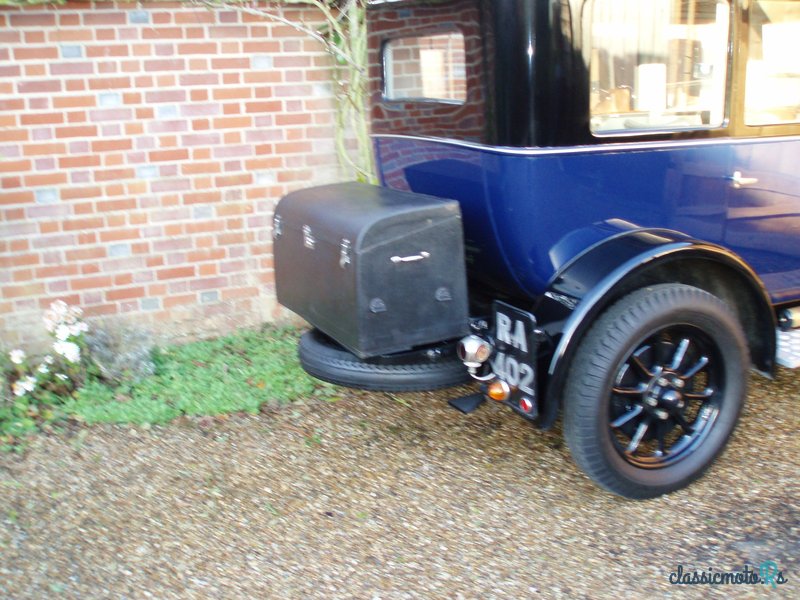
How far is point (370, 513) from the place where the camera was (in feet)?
10.1

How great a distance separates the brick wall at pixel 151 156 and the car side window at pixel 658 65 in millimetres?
2090

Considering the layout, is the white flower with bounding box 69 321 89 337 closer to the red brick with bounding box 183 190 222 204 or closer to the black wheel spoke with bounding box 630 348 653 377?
the red brick with bounding box 183 190 222 204

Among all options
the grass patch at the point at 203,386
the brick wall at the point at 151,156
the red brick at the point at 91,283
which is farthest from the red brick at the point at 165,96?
the grass patch at the point at 203,386

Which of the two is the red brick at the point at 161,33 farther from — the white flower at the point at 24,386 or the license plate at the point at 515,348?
the license plate at the point at 515,348

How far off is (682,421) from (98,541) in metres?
2.25

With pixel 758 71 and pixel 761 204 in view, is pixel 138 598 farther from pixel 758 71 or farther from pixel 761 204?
pixel 758 71

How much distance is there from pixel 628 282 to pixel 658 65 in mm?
872

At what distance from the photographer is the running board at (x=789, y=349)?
3.34 meters

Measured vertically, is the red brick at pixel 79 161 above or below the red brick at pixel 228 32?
below

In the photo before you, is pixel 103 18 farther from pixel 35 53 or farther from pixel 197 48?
pixel 197 48

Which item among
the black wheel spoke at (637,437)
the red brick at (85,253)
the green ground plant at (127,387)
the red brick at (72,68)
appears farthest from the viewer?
the red brick at (85,253)

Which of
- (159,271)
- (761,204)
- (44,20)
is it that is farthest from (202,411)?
(761,204)

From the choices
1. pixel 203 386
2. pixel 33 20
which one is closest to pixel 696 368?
pixel 203 386

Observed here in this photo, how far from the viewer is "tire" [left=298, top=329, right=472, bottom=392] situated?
3.10m
